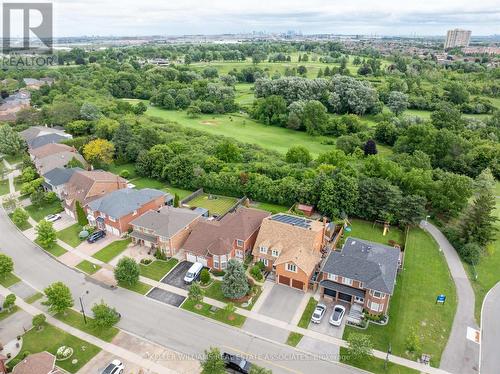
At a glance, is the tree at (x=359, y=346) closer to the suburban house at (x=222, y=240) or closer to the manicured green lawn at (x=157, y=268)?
the suburban house at (x=222, y=240)

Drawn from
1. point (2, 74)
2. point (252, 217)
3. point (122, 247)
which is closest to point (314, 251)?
point (252, 217)

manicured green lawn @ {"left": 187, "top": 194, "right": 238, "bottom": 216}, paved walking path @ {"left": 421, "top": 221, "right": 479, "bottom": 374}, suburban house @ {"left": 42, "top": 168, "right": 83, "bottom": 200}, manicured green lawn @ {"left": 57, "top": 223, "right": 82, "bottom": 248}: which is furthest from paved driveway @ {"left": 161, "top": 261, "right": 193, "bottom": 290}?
suburban house @ {"left": 42, "top": 168, "right": 83, "bottom": 200}

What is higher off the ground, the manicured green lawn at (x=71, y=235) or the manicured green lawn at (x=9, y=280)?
the manicured green lawn at (x=71, y=235)

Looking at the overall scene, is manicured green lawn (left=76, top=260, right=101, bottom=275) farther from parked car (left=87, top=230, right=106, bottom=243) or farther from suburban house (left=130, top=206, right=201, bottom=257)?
suburban house (left=130, top=206, right=201, bottom=257)

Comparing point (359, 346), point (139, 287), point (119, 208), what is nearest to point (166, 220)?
point (119, 208)

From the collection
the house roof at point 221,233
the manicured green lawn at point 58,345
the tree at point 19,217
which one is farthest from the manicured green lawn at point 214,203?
the manicured green lawn at point 58,345

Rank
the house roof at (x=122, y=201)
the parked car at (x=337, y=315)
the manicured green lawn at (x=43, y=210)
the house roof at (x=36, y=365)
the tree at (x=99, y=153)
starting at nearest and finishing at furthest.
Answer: the house roof at (x=36, y=365)
the parked car at (x=337, y=315)
the house roof at (x=122, y=201)
the manicured green lawn at (x=43, y=210)
the tree at (x=99, y=153)
